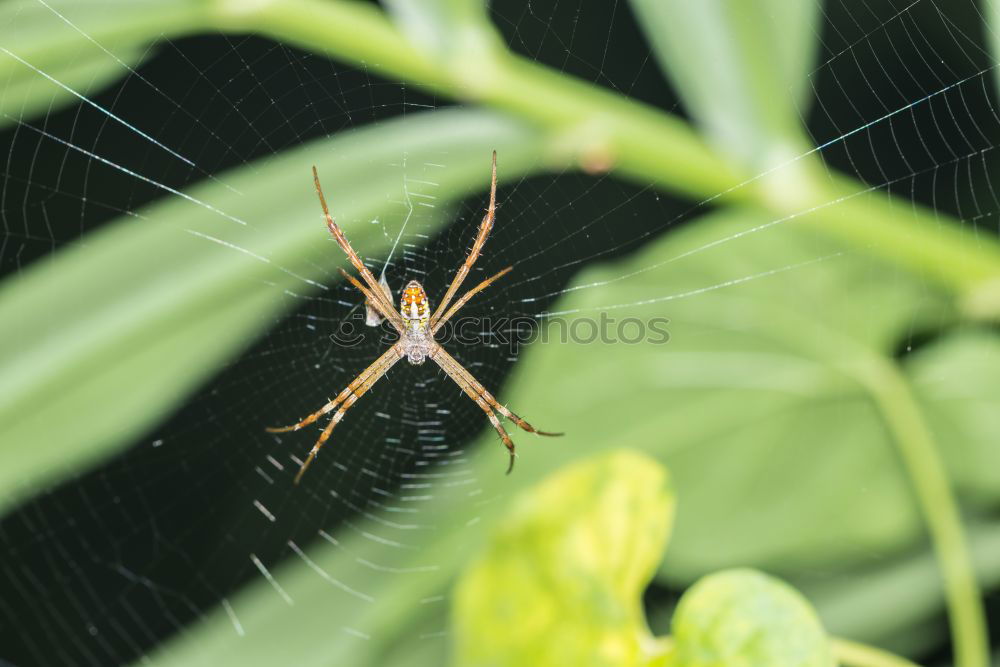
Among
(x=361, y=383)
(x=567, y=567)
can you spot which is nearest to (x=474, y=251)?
(x=361, y=383)

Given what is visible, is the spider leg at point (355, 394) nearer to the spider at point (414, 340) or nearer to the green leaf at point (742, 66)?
the spider at point (414, 340)

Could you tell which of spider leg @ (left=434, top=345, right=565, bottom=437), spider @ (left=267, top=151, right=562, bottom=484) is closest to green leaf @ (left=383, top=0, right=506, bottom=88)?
spider @ (left=267, top=151, right=562, bottom=484)

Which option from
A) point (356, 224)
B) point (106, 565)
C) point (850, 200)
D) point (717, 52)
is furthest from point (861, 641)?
point (106, 565)

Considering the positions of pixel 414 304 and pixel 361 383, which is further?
pixel 361 383

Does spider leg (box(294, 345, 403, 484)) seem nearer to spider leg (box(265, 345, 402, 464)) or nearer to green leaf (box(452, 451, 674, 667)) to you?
spider leg (box(265, 345, 402, 464))

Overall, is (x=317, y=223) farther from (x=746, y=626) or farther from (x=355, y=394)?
(x=355, y=394)

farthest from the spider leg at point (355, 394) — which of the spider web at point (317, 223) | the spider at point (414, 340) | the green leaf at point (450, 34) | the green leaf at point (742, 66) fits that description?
the green leaf at point (742, 66)
